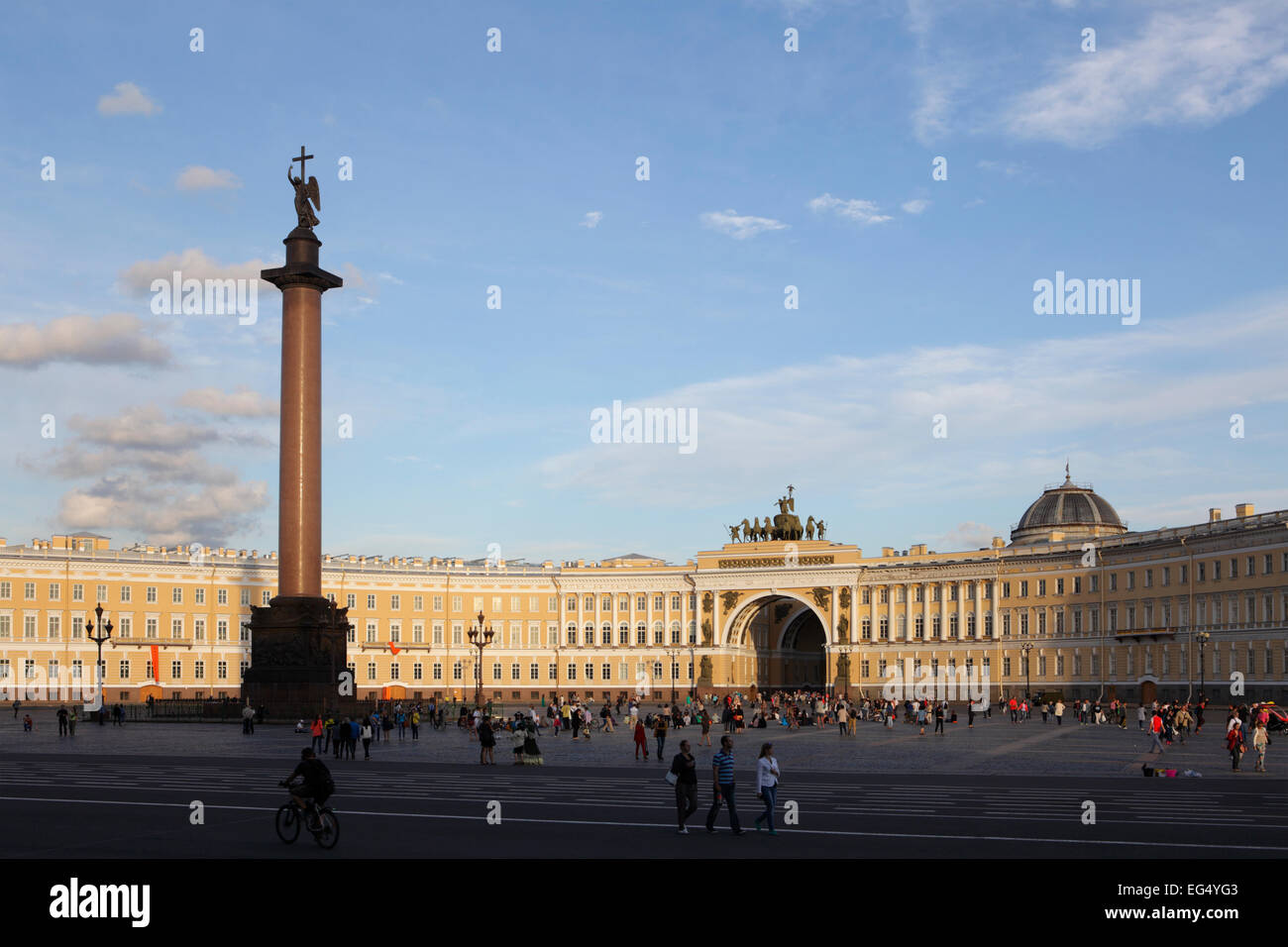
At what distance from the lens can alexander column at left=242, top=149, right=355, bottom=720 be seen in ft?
196

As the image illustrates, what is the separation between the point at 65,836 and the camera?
21.0m

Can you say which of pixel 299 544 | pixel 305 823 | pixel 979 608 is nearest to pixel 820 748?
pixel 299 544

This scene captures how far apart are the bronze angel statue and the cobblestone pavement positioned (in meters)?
22.6

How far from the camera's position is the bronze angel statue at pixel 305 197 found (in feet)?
209

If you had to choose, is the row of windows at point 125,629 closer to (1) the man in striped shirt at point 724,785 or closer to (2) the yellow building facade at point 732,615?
(2) the yellow building facade at point 732,615

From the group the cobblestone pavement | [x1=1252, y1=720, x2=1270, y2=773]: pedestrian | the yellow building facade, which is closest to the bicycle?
the cobblestone pavement

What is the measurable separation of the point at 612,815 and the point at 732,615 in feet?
372

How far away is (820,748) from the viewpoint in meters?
50.8

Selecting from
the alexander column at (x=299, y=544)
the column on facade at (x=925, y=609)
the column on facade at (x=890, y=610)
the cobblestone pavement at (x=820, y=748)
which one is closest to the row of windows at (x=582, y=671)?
the column on facade at (x=890, y=610)

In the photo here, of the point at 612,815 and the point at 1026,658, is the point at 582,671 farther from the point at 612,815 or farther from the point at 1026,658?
the point at 612,815
